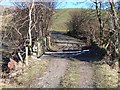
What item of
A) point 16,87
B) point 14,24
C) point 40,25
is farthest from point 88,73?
point 40,25

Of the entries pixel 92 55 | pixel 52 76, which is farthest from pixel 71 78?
pixel 92 55

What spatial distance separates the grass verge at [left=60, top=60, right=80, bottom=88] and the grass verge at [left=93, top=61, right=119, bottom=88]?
82 cm

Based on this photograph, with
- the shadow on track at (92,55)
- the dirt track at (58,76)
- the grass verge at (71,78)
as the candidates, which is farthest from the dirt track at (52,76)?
the shadow on track at (92,55)

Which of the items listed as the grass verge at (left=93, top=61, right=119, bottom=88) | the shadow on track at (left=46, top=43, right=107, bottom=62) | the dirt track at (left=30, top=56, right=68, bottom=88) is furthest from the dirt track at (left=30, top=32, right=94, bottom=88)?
the shadow on track at (left=46, top=43, right=107, bottom=62)

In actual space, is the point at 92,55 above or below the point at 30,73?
below

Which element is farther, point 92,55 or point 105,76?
point 92,55

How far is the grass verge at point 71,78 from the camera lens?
10764 millimetres

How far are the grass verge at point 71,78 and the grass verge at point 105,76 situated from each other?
82cm

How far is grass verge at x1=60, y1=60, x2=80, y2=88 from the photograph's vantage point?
10764 mm

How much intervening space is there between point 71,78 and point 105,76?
1.39m

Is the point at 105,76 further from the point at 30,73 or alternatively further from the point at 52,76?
the point at 30,73

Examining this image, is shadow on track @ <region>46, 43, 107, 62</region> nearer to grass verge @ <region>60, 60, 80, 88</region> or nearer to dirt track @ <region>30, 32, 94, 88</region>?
dirt track @ <region>30, 32, 94, 88</region>

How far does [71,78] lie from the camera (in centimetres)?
1173

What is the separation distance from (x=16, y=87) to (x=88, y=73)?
11.3ft
